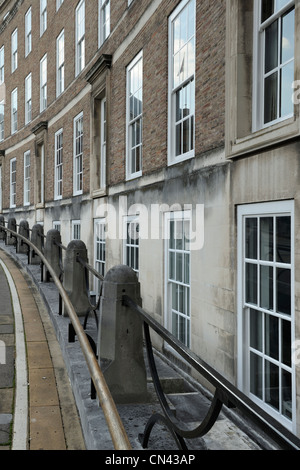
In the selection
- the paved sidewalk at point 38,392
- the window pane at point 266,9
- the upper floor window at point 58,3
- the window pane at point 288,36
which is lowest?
the paved sidewalk at point 38,392

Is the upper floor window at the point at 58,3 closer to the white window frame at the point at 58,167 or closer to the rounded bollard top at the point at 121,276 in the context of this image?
the white window frame at the point at 58,167

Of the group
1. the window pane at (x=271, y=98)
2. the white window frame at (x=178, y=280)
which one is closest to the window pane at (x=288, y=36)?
the window pane at (x=271, y=98)

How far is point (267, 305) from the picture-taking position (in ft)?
17.4

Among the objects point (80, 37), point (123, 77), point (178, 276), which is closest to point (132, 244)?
point (178, 276)

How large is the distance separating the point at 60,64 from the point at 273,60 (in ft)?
44.5

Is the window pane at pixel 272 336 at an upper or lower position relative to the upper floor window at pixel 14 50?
lower

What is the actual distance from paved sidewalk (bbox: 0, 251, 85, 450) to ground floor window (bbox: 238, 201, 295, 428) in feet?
7.22

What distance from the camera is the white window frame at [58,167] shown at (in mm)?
17447

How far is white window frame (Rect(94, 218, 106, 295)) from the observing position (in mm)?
12750

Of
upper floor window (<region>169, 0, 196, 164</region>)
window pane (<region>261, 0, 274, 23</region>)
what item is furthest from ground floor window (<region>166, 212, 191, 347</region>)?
window pane (<region>261, 0, 274, 23</region>)

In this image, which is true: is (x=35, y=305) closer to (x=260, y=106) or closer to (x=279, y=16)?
(x=260, y=106)

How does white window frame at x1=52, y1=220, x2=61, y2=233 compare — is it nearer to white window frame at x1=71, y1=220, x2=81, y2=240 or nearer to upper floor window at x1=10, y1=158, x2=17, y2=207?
white window frame at x1=71, y1=220, x2=81, y2=240

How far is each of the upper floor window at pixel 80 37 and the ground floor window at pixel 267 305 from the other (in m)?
11.3

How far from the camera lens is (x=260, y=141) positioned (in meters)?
5.15
